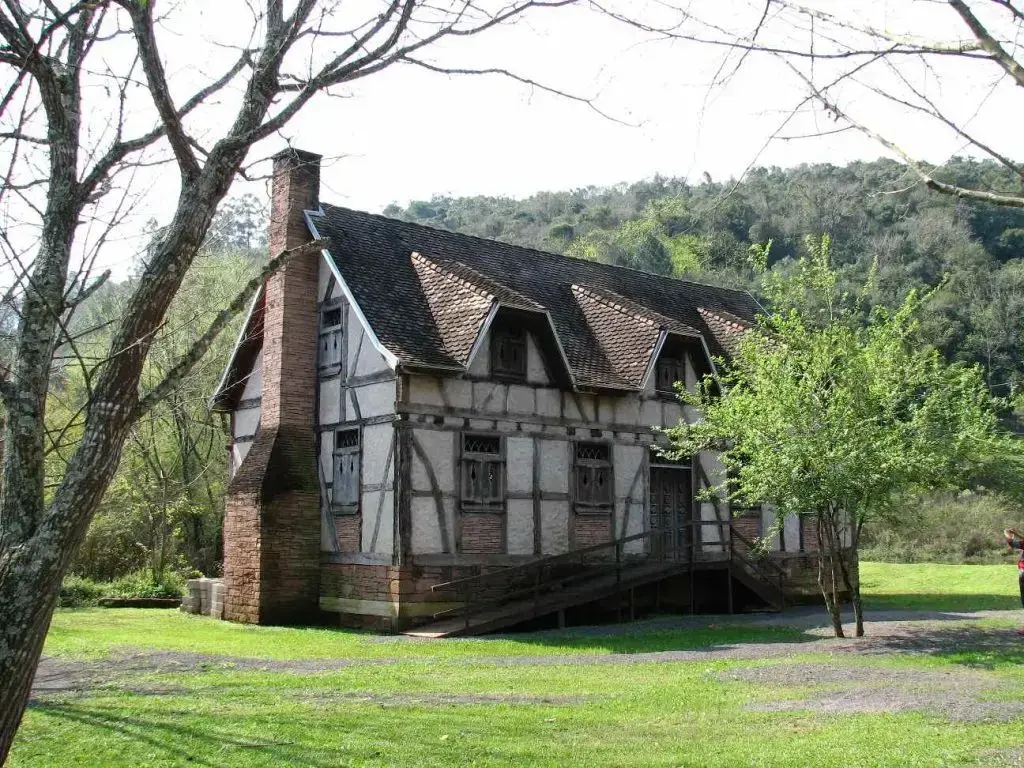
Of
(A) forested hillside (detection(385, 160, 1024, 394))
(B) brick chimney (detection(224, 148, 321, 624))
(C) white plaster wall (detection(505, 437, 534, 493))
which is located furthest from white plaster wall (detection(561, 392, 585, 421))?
(A) forested hillside (detection(385, 160, 1024, 394))

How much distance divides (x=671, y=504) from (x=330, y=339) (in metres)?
8.37

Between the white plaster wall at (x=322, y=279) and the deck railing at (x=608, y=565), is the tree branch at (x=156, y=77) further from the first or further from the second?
the white plaster wall at (x=322, y=279)

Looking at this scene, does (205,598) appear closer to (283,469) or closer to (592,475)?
(283,469)

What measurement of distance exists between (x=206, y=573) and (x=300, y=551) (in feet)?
35.9

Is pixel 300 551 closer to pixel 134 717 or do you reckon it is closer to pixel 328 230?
pixel 328 230

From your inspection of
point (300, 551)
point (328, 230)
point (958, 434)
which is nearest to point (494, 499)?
point (300, 551)

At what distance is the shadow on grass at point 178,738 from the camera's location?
7.69 metres

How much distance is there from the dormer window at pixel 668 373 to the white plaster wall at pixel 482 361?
4.76m

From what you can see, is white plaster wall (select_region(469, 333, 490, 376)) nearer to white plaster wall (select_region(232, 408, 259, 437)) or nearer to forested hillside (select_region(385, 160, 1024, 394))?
white plaster wall (select_region(232, 408, 259, 437))

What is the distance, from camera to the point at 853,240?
237 feet

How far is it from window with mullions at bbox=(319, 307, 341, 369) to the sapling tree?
25.7 feet

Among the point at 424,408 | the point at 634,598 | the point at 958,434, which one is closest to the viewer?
the point at 958,434

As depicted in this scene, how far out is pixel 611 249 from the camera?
7500 cm

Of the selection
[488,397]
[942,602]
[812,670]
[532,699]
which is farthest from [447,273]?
[942,602]
